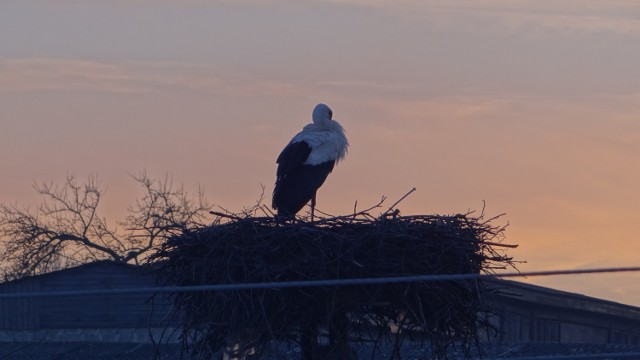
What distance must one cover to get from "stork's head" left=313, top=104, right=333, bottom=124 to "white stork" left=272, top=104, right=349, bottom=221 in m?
0.20

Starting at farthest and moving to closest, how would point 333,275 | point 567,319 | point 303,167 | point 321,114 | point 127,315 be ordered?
point 567,319 → point 127,315 → point 321,114 → point 303,167 → point 333,275

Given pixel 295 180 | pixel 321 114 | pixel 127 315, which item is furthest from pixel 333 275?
pixel 127 315

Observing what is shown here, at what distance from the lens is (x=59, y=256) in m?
29.9

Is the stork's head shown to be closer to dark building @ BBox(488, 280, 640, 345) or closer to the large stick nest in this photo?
the large stick nest

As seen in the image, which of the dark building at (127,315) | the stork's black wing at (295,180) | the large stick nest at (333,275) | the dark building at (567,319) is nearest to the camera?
the large stick nest at (333,275)

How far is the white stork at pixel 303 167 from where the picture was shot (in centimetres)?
1066

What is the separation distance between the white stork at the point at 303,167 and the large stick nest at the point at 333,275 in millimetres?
1900

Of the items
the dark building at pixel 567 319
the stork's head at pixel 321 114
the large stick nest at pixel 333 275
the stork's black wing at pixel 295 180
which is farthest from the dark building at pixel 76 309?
the large stick nest at pixel 333 275

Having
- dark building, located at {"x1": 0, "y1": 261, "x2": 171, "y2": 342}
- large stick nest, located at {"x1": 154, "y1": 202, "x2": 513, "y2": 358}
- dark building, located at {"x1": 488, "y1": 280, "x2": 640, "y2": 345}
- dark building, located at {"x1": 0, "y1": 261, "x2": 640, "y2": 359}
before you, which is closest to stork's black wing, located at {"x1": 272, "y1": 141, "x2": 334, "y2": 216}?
large stick nest, located at {"x1": 154, "y1": 202, "x2": 513, "y2": 358}

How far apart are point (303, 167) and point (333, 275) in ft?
8.33

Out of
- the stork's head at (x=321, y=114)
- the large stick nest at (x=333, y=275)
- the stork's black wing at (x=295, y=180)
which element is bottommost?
the large stick nest at (x=333, y=275)

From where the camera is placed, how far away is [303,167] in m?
10.7

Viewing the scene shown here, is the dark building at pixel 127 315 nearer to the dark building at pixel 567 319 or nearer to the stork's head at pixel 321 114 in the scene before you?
the dark building at pixel 567 319

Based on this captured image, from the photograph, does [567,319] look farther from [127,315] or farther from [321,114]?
[321,114]
